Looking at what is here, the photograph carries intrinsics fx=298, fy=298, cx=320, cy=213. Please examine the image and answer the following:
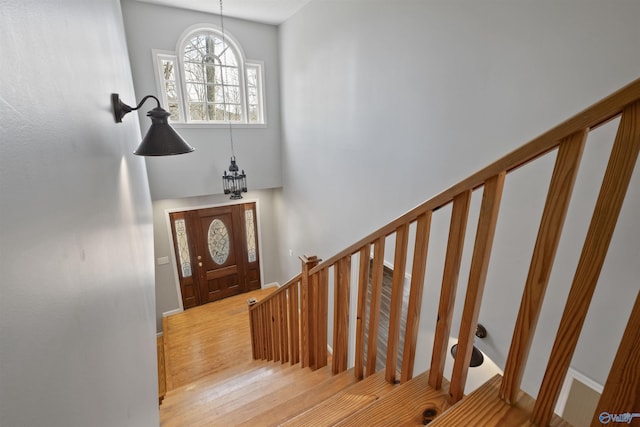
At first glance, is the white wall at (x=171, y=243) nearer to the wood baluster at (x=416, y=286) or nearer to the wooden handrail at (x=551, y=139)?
the wood baluster at (x=416, y=286)

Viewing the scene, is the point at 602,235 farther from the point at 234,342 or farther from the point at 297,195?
the point at 234,342

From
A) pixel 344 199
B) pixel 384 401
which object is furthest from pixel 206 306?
pixel 384 401

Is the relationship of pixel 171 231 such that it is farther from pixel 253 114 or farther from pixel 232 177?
pixel 253 114

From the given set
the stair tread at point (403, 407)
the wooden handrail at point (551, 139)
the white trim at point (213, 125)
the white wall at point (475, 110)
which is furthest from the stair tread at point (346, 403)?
the white trim at point (213, 125)

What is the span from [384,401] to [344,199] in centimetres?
277

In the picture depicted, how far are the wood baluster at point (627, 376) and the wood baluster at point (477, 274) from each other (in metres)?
0.33

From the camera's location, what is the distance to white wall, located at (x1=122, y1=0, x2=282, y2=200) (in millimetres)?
4125

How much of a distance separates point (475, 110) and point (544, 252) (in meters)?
1.66

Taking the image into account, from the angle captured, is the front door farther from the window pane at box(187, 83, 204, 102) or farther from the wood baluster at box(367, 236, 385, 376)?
the wood baluster at box(367, 236, 385, 376)

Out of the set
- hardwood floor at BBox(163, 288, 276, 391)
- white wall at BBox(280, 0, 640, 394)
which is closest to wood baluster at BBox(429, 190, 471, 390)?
white wall at BBox(280, 0, 640, 394)

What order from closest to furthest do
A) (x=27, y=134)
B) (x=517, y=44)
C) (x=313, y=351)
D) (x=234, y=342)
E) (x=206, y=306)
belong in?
(x=27, y=134), (x=517, y=44), (x=313, y=351), (x=234, y=342), (x=206, y=306)

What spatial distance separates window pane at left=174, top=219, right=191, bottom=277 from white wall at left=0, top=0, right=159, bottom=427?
4547 millimetres

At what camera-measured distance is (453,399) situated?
1.06 m

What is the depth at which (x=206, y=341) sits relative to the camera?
4.90 m
